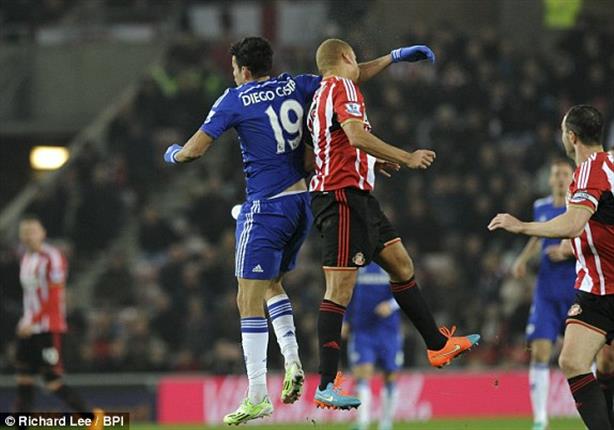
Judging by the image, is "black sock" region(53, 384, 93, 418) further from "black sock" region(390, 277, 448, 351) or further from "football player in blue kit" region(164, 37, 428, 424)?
"black sock" region(390, 277, 448, 351)

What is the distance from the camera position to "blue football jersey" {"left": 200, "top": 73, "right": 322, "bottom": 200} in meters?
8.36

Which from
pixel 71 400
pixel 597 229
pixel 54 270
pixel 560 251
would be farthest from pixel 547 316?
pixel 54 270

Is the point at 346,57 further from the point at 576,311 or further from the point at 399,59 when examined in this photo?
the point at 576,311

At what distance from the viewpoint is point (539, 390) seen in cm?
1130

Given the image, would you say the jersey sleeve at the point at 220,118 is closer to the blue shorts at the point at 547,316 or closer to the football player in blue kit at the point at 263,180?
the football player in blue kit at the point at 263,180

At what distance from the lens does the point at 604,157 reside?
310 inches

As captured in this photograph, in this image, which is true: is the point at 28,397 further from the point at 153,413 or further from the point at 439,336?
the point at 439,336

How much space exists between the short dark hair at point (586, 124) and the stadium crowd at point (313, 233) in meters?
→ 7.76

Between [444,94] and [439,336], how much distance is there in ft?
36.6

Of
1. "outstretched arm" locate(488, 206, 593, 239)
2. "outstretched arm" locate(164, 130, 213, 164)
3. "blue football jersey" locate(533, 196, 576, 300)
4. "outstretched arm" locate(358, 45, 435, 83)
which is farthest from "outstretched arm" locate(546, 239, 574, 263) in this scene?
"outstretched arm" locate(164, 130, 213, 164)

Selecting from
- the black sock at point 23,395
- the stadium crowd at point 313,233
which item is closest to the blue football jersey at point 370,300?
the stadium crowd at point 313,233

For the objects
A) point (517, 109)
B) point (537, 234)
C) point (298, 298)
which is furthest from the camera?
point (517, 109)

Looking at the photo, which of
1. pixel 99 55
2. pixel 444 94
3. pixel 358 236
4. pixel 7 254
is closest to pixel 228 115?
pixel 358 236

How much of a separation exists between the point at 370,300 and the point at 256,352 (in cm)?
487
